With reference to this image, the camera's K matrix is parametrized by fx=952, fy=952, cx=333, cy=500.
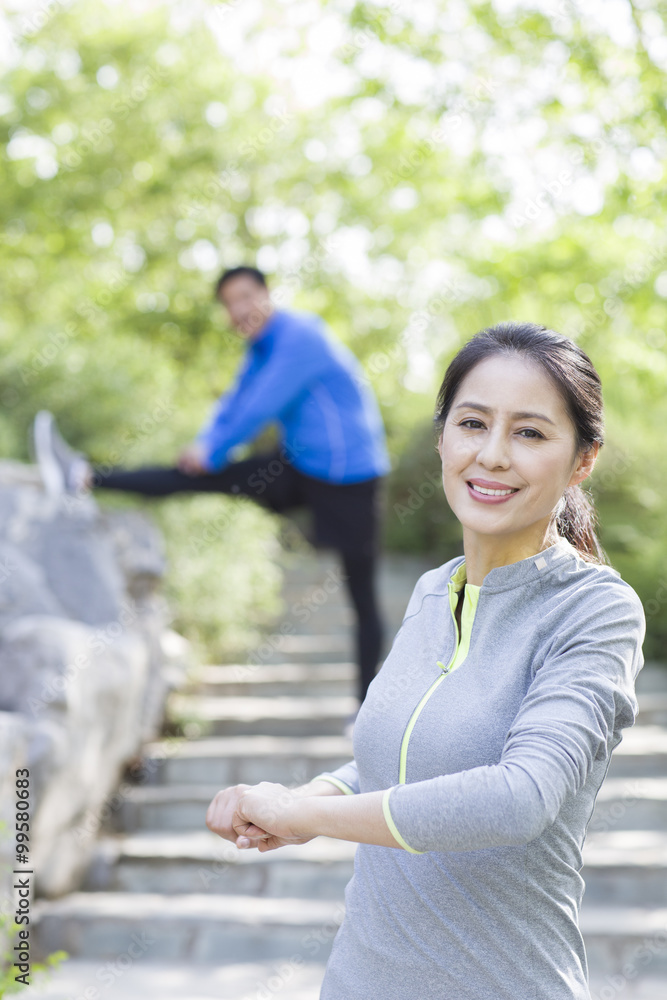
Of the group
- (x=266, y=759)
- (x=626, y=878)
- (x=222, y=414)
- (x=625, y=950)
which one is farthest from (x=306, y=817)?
(x=266, y=759)

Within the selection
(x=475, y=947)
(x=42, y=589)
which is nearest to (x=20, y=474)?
(x=42, y=589)

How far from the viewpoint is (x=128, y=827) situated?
15.1 feet

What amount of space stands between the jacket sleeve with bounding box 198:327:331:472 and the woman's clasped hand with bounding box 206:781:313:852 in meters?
3.00

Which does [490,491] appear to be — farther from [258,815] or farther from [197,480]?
[197,480]

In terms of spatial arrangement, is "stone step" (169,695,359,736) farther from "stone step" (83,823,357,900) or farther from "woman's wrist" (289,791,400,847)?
"woman's wrist" (289,791,400,847)

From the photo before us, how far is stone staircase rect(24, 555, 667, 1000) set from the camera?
3525 millimetres

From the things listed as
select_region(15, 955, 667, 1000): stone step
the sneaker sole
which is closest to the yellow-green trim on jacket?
select_region(15, 955, 667, 1000): stone step

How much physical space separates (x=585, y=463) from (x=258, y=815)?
0.63 metres

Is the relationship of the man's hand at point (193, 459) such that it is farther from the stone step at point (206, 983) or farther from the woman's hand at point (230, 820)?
the woman's hand at point (230, 820)

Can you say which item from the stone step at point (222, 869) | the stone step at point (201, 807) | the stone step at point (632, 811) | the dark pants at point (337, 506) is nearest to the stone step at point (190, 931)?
the stone step at point (222, 869)

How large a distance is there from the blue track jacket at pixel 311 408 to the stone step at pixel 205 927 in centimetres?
181

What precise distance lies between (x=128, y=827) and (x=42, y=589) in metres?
1.25

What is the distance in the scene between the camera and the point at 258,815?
1158mm

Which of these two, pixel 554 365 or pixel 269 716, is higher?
pixel 554 365
